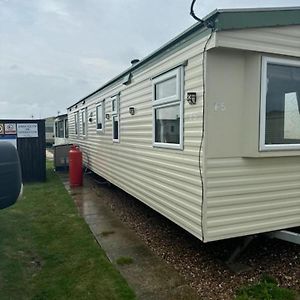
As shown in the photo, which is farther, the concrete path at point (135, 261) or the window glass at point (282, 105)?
the window glass at point (282, 105)

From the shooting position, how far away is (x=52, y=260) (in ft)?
13.6

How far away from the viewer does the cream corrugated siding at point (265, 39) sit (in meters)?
3.29

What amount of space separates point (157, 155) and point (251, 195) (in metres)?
1.57

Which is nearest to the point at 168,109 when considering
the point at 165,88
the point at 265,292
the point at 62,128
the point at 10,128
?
the point at 165,88

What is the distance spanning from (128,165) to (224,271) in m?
2.99

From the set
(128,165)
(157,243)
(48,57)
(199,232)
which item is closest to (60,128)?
(48,57)

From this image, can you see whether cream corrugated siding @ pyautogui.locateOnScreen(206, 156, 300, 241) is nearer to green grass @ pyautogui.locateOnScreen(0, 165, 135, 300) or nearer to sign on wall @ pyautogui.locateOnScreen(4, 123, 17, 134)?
green grass @ pyautogui.locateOnScreen(0, 165, 135, 300)

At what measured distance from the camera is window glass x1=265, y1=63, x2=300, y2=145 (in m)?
3.52

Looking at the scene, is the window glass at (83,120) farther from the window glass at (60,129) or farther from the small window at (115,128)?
the window glass at (60,129)

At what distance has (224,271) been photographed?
3758 mm

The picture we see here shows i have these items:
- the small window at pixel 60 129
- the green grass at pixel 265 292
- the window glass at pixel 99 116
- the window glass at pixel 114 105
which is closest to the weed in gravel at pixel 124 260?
the green grass at pixel 265 292

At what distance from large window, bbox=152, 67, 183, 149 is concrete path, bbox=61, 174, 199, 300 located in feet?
4.80

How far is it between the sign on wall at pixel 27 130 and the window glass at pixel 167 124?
6500 mm

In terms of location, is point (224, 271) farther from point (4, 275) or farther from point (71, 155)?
point (71, 155)
